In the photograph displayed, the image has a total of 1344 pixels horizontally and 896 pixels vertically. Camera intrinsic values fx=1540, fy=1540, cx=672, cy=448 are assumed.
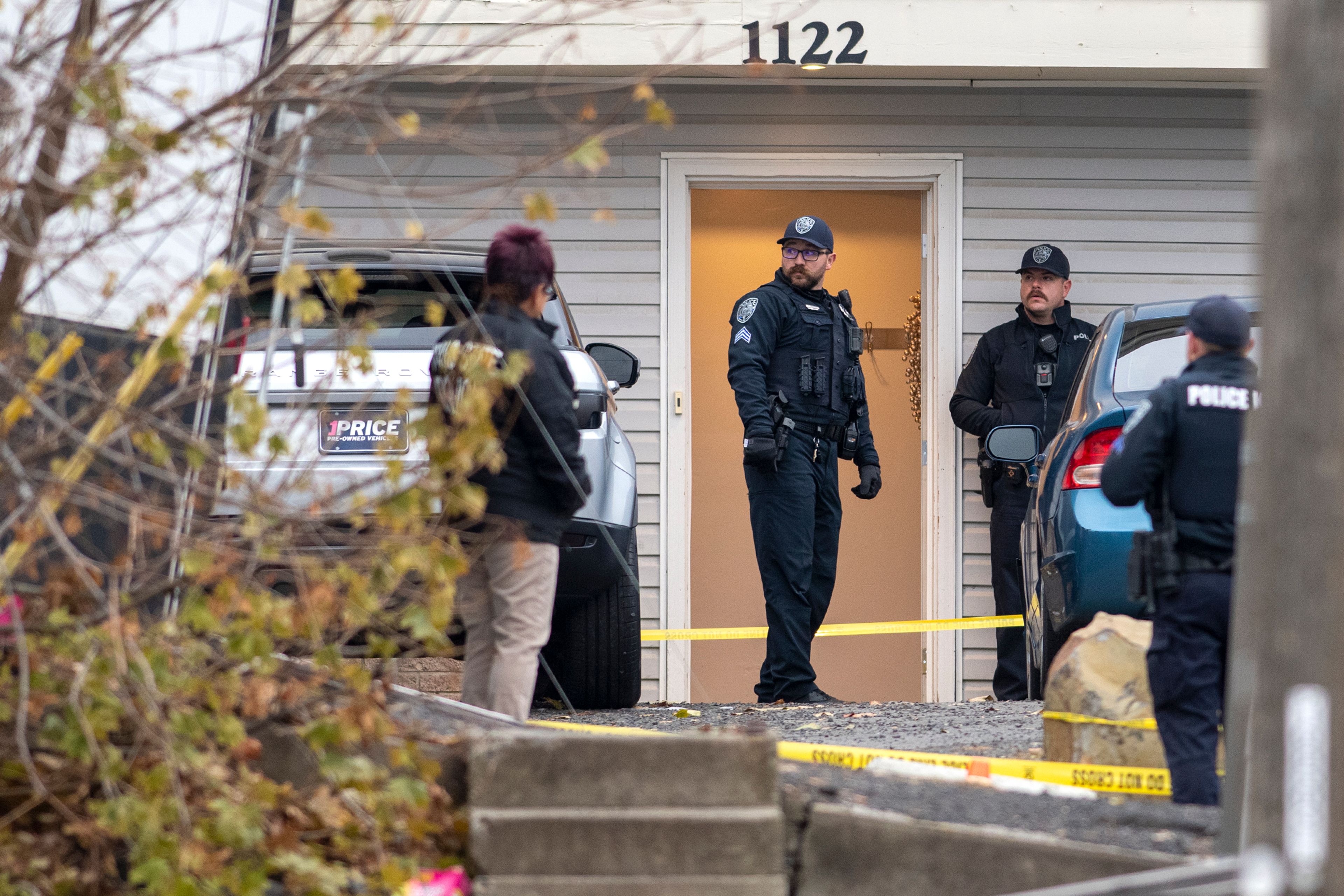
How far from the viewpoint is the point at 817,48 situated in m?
7.91

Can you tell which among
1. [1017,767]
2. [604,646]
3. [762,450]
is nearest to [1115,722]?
[1017,767]

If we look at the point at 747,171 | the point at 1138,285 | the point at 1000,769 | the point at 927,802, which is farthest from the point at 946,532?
the point at 927,802

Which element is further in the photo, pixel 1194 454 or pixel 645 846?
pixel 1194 454

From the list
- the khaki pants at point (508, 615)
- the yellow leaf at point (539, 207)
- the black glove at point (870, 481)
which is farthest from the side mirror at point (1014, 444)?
the yellow leaf at point (539, 207)

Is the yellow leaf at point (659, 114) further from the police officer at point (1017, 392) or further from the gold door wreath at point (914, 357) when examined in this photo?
the gold door wreath at point (914, 357)

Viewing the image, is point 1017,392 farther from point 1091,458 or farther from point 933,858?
point 933,858

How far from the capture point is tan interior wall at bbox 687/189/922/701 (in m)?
9.95

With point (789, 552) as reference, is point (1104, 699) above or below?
below

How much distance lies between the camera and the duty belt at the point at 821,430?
7.11 metres

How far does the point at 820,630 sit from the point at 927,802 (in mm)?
4302

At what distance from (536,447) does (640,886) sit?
1.51m

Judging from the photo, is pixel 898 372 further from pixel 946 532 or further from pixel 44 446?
pixel 44 446

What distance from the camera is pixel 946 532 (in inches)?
340

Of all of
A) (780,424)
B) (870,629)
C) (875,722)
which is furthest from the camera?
(870,629)
